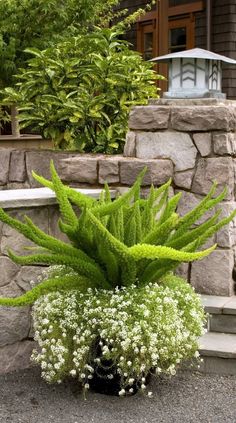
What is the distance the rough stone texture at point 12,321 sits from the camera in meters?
3.87

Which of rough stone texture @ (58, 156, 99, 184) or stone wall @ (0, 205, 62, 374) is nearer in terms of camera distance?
stone wall @ (0, 205, 62, 374)

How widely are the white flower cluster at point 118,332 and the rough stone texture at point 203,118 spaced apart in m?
1.25

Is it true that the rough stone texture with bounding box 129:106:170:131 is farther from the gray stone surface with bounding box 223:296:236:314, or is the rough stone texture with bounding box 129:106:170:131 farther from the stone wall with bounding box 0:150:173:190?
the gray stone surface with bounding box 223:296:236:314

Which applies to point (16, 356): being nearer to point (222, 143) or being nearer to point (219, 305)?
point (219, 305)

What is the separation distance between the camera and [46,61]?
5984 millimetres

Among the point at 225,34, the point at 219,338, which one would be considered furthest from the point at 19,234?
the point at 225,34

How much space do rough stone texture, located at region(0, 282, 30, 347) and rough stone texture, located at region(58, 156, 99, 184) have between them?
0.97 metres

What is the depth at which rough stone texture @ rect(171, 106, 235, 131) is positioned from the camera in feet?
14.4

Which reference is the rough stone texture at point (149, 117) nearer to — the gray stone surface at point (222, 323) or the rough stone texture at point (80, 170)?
the rough stone texture at point (80, 170)

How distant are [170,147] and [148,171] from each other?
29 centimetres

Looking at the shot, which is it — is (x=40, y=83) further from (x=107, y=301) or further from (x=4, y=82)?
(x=107, y=301)

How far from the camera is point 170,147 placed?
4.55 m

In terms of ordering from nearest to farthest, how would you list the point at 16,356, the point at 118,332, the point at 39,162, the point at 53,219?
1. the point at 118,332
2. the point at 16,356
3. the point at 53,219
4. the point at 39,162

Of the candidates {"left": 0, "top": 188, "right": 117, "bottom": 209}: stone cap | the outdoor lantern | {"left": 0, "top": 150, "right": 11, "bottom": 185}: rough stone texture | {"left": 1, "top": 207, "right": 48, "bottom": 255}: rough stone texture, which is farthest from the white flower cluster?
{"left": 0, "top": 150, "right": 11, "bottom": 185}: rough stone texture
